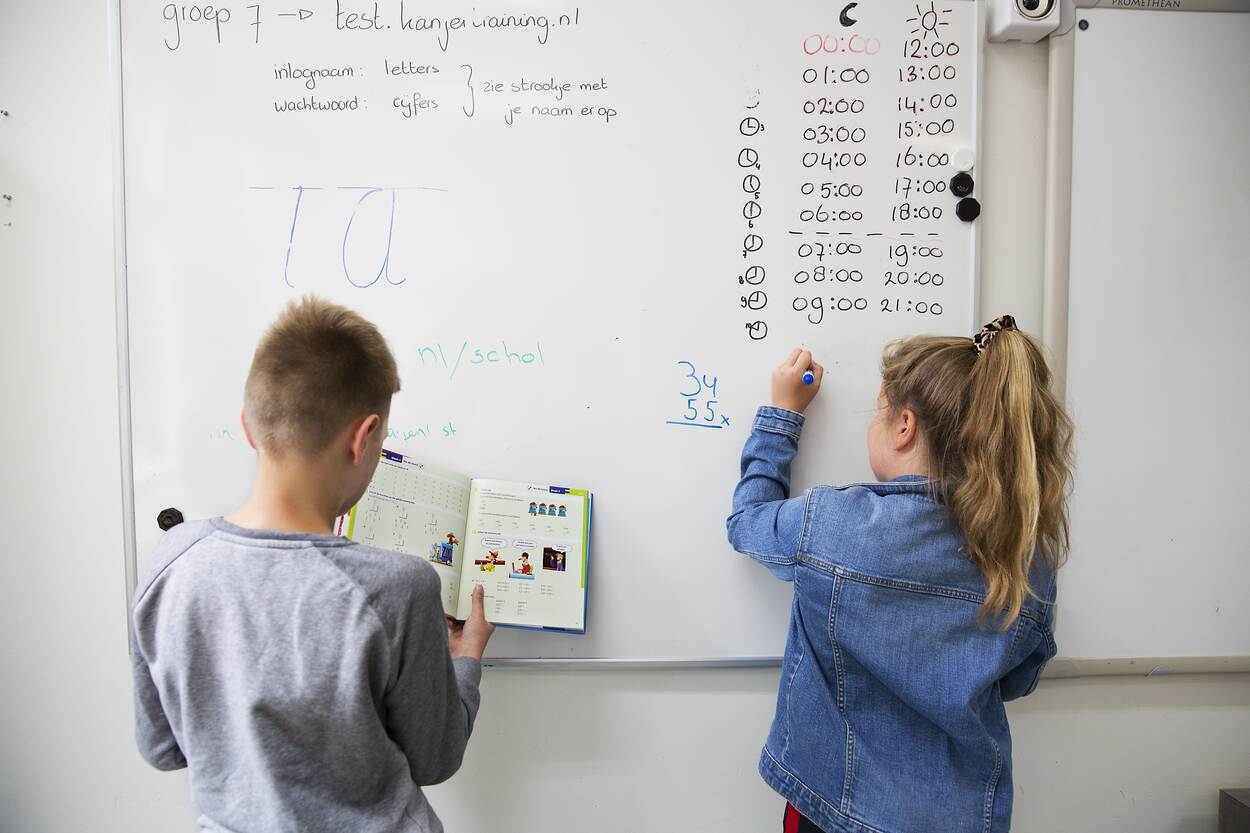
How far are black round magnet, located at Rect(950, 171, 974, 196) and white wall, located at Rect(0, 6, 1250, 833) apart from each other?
0.29 ft

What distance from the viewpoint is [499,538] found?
1.19 meters

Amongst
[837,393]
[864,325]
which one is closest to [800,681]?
[837,393]

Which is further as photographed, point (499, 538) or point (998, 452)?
point (499, 538)

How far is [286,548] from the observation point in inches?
29.2

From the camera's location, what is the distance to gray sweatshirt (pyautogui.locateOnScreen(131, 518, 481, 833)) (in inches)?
28.2

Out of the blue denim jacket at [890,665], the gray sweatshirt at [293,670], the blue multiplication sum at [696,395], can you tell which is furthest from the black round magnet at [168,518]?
the blue denim jacket at [890,665]

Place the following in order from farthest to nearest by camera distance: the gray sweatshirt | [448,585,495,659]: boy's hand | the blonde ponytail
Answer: [448,585,495,659]: boy's hand
the blonde ponytail
the gray sweatshirt

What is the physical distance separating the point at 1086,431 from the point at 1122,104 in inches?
27.7

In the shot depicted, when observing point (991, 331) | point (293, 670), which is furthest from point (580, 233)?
point (293, 670)

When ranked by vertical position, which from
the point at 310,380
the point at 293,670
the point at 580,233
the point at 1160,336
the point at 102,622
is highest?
the point at 580,233

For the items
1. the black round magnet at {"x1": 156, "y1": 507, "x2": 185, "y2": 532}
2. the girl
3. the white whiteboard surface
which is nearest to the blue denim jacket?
the girl

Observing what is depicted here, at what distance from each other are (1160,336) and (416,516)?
1.62 meters

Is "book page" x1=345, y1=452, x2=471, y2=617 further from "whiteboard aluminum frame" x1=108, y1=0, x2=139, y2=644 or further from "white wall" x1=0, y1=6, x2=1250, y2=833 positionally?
"whiteboard aluminum frame" x1=108, y1=0, x2=139, y2=644

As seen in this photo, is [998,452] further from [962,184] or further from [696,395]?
[962,184]
